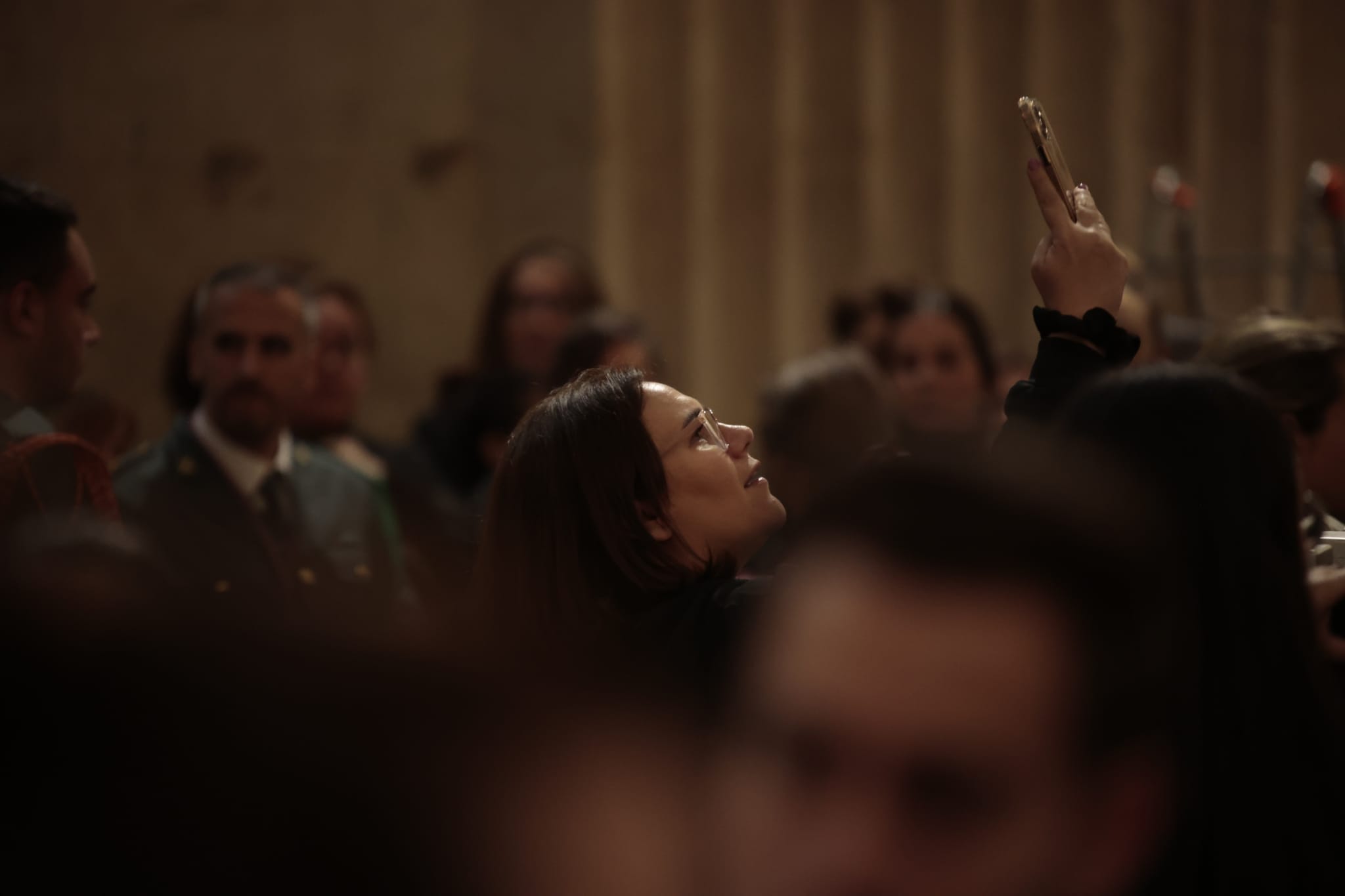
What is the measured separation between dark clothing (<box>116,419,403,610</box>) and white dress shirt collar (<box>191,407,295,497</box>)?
19 mm

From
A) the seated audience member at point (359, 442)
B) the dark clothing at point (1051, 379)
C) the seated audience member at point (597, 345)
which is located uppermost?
the dark clothing at point (1051, 379)

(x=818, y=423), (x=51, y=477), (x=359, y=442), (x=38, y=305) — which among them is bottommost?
(x=359, y=442)

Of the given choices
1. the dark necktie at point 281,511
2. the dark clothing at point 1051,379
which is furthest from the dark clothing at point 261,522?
the dark clothing at point 1051,379

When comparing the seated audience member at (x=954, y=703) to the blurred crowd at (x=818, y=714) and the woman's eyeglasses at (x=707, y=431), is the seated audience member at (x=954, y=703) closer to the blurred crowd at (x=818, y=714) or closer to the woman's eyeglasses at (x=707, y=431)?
the blurred crowd at (x=818, y=714)

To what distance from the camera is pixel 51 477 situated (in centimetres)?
203

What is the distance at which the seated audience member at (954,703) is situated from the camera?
2.40ft

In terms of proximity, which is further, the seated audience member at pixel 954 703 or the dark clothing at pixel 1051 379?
the dark clothing at pixel 1051 379

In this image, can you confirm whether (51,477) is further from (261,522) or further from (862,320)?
(862,320)

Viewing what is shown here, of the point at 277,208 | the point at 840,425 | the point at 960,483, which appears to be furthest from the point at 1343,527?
the point at 277,208

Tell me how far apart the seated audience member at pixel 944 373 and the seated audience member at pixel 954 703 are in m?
3.45

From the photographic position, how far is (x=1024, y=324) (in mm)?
6258

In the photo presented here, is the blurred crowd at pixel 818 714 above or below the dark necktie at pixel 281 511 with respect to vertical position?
above

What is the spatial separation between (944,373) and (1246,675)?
319 cm

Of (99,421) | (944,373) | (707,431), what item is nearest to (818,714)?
(707,431)
